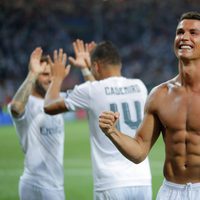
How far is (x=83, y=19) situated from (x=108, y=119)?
26781mm

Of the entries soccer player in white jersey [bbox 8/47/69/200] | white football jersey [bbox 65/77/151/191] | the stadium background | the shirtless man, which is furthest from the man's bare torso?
the stadium background

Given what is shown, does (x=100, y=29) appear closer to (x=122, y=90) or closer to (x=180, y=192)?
(x=122, y=90)

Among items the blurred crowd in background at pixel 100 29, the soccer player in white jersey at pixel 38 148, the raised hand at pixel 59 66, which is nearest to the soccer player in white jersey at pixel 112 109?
the raised hand at pixel 59 66

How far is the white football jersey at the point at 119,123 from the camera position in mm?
5621

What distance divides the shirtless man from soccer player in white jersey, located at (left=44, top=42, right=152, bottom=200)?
1004 mm

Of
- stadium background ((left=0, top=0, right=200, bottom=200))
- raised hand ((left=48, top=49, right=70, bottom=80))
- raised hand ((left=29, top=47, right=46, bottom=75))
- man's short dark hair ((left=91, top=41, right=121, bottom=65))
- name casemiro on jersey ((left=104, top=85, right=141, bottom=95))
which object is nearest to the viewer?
name casemiro on jersey ((left=104, top=85, right=141, bottom=95))

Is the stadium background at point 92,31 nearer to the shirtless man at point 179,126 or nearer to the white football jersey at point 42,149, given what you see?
the white football jersey at point 42,149

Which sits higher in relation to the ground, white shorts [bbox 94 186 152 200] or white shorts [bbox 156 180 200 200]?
white shorts [bbox 156 180 200 200]

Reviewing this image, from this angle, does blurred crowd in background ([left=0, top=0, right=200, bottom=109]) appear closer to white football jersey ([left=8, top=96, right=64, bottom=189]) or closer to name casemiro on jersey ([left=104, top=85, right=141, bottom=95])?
white football jersey ([left=8, top=96, right=64, bottom=189])

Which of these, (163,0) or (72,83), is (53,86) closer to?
(72,83)

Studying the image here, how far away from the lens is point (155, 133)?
4.70 m

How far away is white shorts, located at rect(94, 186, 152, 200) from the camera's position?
558 cm

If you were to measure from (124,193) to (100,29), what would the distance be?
24.6 m

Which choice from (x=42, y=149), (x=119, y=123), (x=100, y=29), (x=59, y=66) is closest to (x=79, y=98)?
(x=119, y=123)
